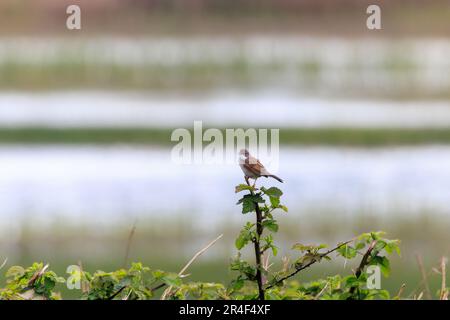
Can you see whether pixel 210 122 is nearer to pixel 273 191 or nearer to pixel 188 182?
pixel 188 182

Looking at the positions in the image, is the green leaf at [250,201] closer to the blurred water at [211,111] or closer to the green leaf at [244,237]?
the green leaf at [244,237]

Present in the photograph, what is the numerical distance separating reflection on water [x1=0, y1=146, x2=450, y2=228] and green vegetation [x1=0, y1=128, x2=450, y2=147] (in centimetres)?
20

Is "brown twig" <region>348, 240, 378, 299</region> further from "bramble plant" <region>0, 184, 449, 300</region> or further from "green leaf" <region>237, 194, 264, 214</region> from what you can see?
"green leaf" <region>237, 194, 264, 214</region>

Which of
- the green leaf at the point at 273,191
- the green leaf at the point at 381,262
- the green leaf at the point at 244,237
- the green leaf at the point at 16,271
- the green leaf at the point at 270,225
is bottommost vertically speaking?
the green leaf at the point at 16,271

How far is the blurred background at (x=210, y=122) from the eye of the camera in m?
6.39

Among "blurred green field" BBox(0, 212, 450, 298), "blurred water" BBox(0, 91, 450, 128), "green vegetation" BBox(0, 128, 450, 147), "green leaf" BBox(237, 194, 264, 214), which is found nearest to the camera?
"green leaf" BBox(237, 194, 264, 214)

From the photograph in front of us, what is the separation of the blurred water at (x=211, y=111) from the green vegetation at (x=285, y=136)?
16 centimetres

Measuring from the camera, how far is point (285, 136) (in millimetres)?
8430

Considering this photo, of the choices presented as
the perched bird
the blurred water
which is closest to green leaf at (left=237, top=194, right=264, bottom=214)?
the perched bird

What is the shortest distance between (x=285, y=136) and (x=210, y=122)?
0.79 metres

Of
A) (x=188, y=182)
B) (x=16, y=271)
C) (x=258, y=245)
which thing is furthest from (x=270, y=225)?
(x=188, y=182)

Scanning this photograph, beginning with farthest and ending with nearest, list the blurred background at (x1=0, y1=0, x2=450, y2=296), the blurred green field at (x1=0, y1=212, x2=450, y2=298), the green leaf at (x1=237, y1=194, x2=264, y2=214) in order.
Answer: the blurred background at (x1=0, y1=0, x2=450, y2=296), the blurred green field at (x1=0, y1=212, x2=450, y2=298), the green leaf at (x1=237, y1=194, x2=264, y2=214)

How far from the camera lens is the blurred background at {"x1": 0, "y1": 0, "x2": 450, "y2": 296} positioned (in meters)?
6.39

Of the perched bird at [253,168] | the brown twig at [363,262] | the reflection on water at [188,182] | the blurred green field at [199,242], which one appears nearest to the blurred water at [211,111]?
the reflection on water at [188,182]
